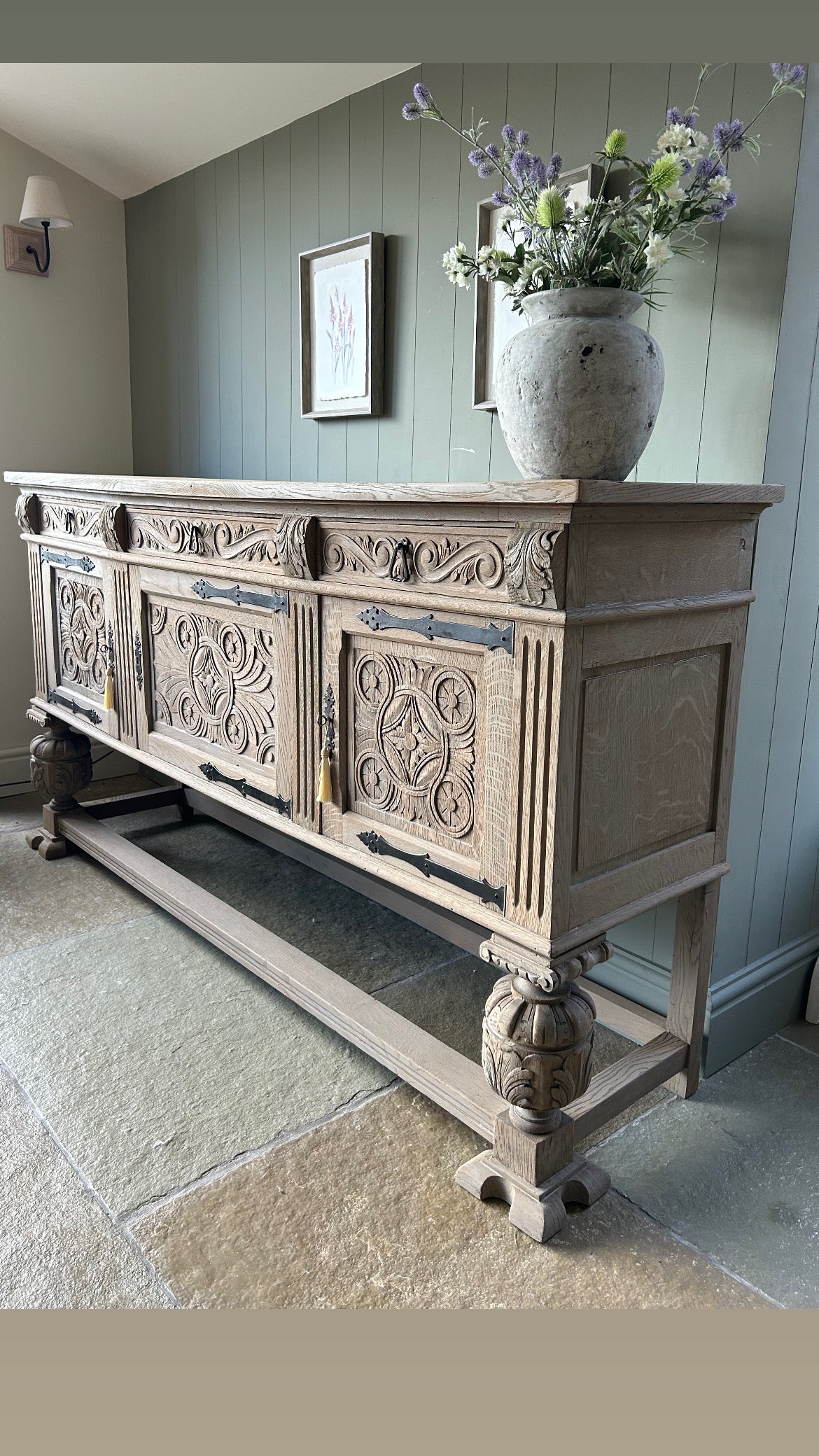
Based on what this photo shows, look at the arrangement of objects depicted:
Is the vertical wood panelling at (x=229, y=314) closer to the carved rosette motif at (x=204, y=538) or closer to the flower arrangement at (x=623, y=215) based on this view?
the carved rosette motif at (x=204, y=538)

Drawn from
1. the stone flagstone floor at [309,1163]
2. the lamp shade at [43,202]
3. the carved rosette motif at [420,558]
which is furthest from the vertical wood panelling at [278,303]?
the stone flagstone floor at [309,1163]

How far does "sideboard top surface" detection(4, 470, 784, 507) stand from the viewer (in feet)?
4.25

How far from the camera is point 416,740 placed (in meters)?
1.65

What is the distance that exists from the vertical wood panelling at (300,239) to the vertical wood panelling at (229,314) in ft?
0.93

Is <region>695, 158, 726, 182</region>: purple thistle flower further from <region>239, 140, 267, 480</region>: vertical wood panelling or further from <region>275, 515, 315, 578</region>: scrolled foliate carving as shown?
<region>239, 140, 267, 480</region>: vertical wood panelling

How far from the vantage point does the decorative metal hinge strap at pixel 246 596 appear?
1886mm

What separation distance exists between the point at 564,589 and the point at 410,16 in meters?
0.77

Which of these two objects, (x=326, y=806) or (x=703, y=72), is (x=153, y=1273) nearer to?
(x=326, y=806)

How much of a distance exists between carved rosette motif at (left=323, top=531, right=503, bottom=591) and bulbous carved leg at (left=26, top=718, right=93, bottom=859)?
1569mm

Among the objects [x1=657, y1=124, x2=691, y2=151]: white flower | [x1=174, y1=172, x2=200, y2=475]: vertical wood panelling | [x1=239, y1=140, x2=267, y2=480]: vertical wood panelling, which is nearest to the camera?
[x1=657, y1=124, x2=691, y2=151]: white flower

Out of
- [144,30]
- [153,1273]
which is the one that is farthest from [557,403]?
[144,30]

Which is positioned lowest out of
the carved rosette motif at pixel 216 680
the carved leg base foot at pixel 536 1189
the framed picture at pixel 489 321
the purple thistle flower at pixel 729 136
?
the carved leg base foot at pixel 536 1189

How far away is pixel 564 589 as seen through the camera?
1.34 metres

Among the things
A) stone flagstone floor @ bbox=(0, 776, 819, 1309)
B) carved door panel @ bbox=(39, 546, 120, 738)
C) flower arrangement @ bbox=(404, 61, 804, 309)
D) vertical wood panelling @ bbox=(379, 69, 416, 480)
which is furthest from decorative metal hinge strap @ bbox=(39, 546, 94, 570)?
flower arrangement @ bbox=(404, 61, 804, 309)
